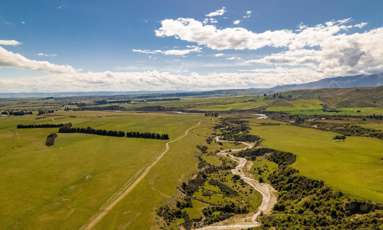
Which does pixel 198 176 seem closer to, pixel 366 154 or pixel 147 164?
pixel 147 164

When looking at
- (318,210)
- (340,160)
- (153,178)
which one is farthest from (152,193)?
(340,160)

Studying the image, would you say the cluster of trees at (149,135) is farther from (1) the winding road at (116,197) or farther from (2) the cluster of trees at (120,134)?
(1) the winding road at (116,197)

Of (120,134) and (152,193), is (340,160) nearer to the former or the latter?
(152,193)

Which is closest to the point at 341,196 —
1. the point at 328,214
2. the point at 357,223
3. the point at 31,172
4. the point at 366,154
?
the point at 328,214

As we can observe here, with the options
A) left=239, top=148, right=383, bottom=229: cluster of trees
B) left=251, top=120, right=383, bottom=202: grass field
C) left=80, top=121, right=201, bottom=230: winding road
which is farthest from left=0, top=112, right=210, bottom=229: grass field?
left=251, top=120, right=383, bottom=202: grass field

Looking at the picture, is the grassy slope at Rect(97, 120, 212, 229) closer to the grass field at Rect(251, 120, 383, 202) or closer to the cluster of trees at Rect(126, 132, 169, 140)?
the cluster of trees at Rect(126, 132, 169, 140)

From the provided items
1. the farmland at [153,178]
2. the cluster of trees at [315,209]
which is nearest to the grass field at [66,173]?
the farmland at [153,178]
